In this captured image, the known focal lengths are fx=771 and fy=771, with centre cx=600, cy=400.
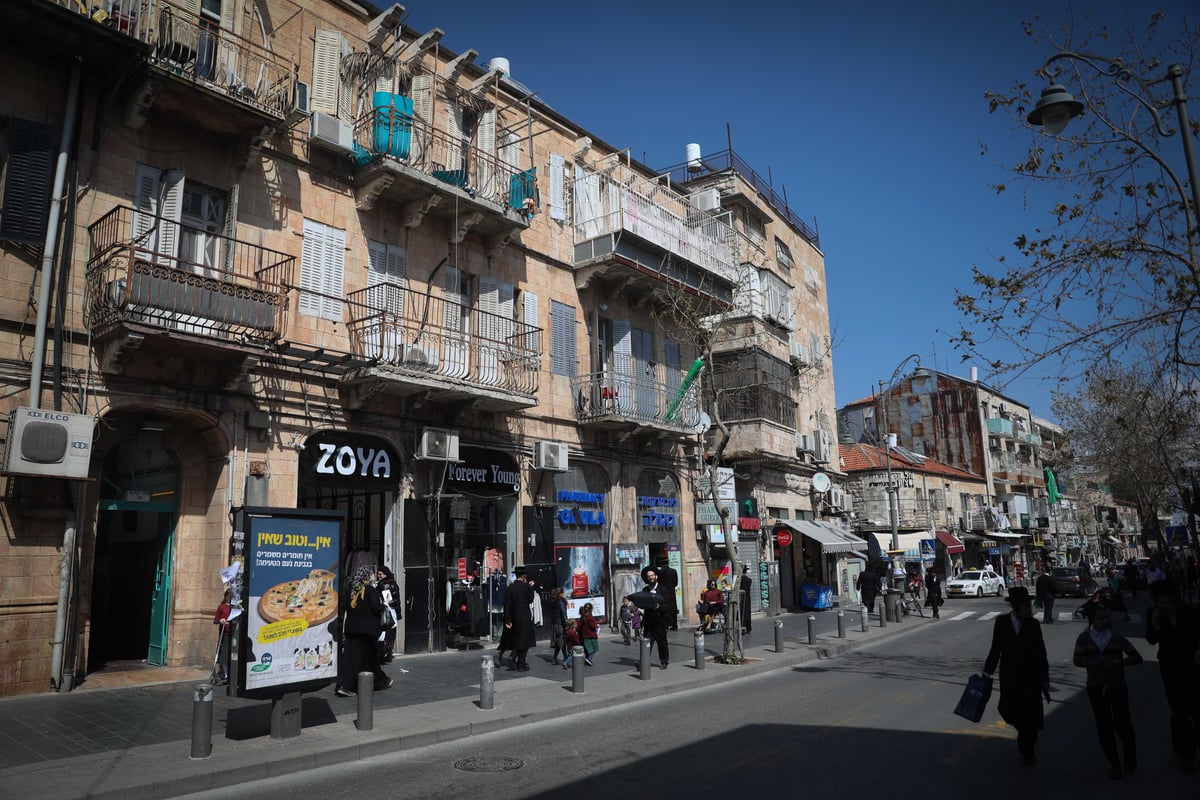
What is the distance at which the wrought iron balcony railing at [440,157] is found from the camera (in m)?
15.4

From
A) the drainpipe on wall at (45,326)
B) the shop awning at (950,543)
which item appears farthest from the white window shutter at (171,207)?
the shop awning at (950,543)

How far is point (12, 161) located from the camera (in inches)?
429

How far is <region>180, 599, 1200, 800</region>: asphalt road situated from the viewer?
670 cm

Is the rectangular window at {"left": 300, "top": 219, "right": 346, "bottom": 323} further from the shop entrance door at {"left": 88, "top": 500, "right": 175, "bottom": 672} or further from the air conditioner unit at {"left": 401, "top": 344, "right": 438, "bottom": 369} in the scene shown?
A: the shop entrance door at {"left": 88, "top": 500, "right": 175, "bottom": 672}

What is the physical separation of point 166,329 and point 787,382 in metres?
22.9

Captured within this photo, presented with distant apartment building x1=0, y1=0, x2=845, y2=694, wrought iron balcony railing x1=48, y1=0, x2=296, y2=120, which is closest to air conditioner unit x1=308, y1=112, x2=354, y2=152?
distant apartment building x1=0, y1=0, x2=845, y2=694

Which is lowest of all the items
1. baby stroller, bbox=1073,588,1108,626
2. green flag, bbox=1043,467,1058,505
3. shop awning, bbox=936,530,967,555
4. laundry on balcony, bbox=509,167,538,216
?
baby stroller, bbox=1073,588,1108,626

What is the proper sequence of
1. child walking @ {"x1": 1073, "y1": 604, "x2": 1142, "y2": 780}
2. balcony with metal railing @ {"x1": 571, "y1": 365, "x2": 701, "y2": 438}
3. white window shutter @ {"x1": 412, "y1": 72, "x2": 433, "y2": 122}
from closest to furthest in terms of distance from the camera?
child walking @ {"x1": 1073, "y1": 604, "x2": 1142, "y2": 780}
white window shutter @ {"x1": 412, "y1": 72, "x2": 433, "y2": 122}
balcony with metal railing @ {"x1": 571, "y1": 365, "x2": 701, "y2": 438}

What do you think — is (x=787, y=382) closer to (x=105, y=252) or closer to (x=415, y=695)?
(x=415, y=695)

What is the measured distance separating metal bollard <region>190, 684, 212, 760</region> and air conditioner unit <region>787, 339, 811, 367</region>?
1048 inches

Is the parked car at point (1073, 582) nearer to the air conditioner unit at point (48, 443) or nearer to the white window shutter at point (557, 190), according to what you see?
the white window shutter at point (557, 190)

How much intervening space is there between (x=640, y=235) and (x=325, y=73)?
8947 mm

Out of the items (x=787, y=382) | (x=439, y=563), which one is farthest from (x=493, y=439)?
(x=787, y=382)

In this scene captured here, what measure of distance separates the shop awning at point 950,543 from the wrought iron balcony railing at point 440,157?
35504mm
